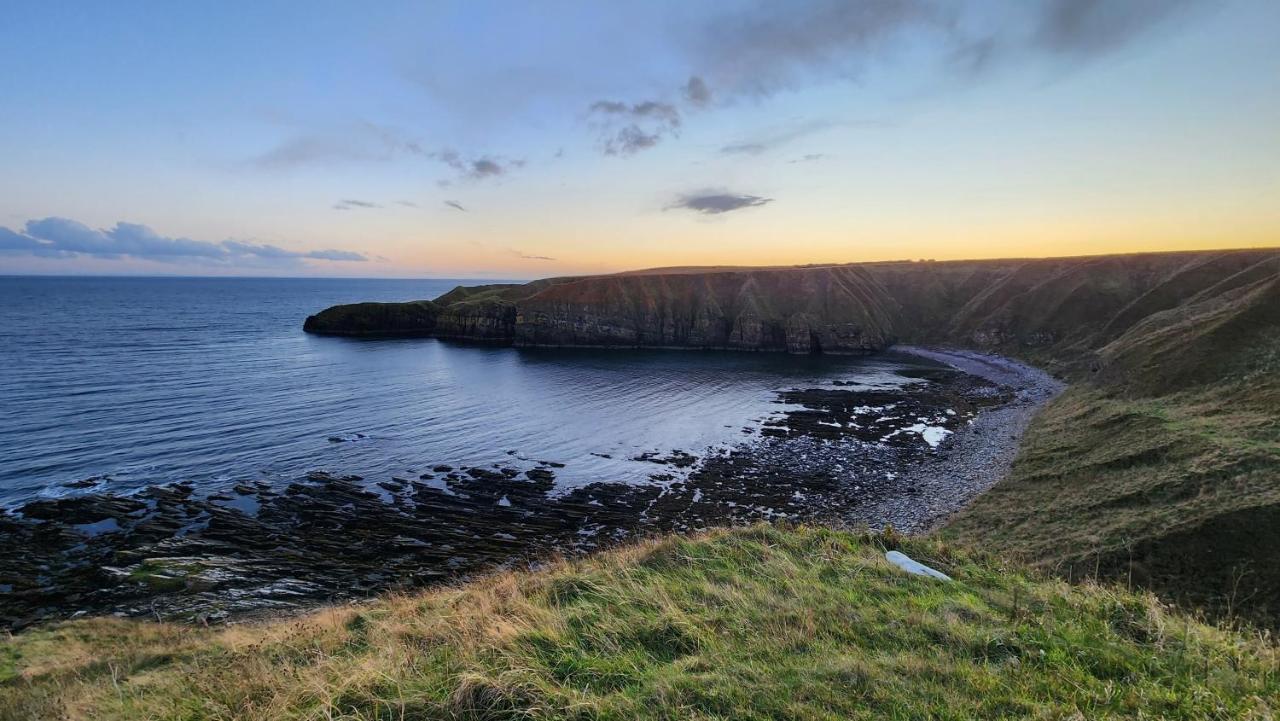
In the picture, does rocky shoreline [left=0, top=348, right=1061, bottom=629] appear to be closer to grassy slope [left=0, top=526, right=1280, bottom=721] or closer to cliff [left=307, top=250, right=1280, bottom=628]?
cliff [left=307, top=250, right=1280, bottom=628]

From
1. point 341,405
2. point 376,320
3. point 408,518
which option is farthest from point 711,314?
point 408,518

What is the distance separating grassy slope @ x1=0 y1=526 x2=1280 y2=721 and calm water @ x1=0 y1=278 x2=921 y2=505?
25.0 meters

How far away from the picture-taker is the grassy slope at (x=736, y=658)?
246 inches

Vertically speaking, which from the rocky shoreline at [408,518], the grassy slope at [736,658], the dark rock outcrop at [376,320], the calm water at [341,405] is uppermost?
the dark rock outcrop at [376,320]

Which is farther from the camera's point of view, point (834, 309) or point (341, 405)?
point (834, 309)

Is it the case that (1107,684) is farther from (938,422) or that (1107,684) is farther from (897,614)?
(938,422)

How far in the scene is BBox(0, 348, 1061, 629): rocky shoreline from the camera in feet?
69.6

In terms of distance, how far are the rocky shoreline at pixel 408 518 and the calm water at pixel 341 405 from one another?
9.64ft

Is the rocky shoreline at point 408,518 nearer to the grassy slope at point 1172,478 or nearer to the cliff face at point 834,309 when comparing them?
the grassy slope at point 1172,478

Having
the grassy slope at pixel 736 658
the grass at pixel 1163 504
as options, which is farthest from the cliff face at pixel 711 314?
the grassy slope at pixel 736 658

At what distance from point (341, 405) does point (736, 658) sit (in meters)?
53.7

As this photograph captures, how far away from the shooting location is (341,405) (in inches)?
2028

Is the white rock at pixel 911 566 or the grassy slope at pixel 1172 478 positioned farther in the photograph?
the grassy slope at pixel 1172 478

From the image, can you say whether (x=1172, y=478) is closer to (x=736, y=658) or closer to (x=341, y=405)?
(x=736, y=658)
